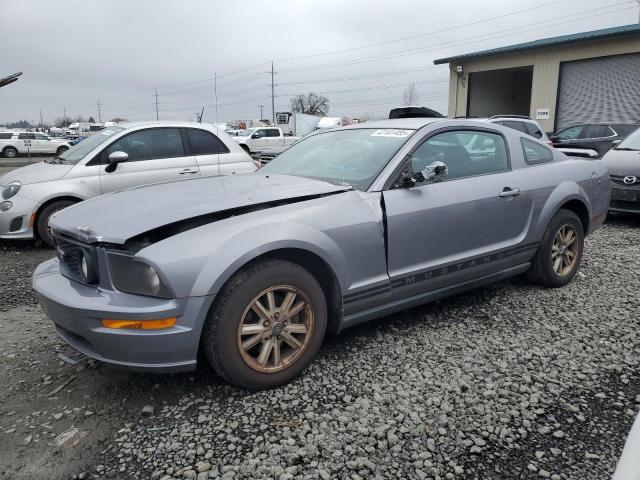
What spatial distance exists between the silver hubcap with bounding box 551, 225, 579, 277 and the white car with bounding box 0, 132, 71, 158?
29.7m

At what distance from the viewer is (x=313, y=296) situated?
293 cm

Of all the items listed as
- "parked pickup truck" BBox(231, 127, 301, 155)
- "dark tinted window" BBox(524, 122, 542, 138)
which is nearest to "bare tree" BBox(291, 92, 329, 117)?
"parked pickup truck" BBox(231, 127, 301, 155)

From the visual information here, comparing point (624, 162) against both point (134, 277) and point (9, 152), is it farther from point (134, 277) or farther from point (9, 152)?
point (9, 152)

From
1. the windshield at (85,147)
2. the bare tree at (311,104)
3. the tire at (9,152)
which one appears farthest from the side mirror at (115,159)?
the bare tree at (311,104)

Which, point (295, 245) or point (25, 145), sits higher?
point (295, 245)

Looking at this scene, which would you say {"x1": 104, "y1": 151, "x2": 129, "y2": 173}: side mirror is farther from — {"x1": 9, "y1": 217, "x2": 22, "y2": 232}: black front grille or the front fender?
the front fender

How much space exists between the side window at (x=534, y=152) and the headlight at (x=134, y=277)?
126 inches

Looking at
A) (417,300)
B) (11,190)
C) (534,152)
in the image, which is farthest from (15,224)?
(534,152)

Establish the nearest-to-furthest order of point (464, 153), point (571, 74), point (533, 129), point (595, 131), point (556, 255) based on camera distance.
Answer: point (464, 153), point (556, 255), point (533, 129), point (595, 131), point (571, 74)

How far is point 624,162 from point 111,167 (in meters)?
7.12

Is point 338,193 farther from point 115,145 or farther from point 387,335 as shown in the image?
Answer: point 115,145

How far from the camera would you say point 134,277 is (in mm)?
2562

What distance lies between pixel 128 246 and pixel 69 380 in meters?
1.03

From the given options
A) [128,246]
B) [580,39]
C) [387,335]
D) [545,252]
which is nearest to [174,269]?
[128,246]
